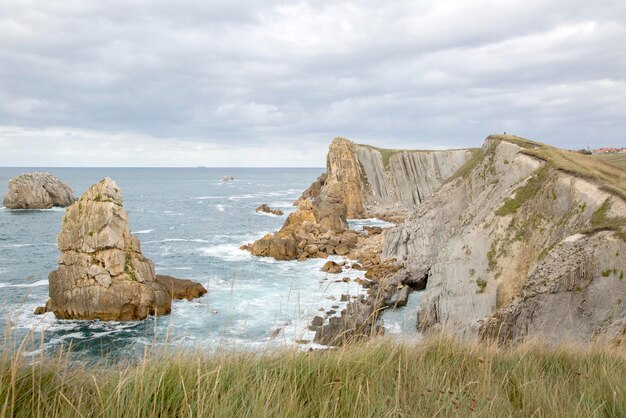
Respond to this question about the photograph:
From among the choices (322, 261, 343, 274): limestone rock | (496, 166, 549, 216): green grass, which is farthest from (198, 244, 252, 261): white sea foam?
(496, 166, 549, 216): green grass

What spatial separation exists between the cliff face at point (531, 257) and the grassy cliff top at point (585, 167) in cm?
17

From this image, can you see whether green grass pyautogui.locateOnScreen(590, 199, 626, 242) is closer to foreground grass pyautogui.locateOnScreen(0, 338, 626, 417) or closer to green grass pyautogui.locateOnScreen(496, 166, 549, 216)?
green grass pyautogui.locateOnScreen(496, 166, 549, 216)

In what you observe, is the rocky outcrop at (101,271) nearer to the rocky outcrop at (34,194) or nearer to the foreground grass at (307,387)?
the foreground grass at (307,387)

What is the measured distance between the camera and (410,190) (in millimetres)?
88000

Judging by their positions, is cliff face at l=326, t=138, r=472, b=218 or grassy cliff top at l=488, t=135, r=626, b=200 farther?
cliff face at l=326, t=138, r=472, b=218

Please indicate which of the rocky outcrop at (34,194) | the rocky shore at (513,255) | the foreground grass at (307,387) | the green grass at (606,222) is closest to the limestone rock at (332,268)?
the rocky shore at (513,255)

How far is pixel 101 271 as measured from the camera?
90.0 ft

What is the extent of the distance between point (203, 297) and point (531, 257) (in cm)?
2130

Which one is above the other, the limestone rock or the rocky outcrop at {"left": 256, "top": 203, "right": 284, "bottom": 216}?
the rocky outcrop at {"left": 256, "top": 203, "right": 284, "bottom": 216}

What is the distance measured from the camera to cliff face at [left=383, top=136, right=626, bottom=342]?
1602 centimetres

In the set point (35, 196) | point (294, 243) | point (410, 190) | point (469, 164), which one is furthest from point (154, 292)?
point (35, 196)

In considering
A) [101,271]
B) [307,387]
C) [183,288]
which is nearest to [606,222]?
[307,387]

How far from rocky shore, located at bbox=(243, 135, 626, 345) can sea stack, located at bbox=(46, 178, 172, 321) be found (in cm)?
1237

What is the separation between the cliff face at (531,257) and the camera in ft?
52.5
